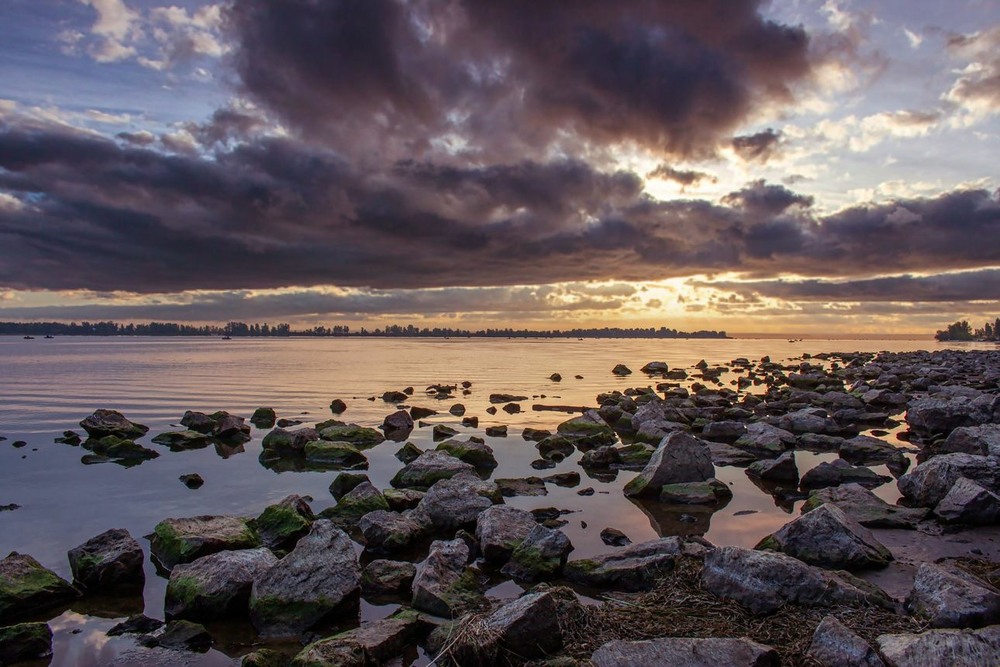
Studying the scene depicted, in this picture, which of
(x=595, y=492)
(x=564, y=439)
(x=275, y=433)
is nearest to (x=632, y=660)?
(x=595, y=492)

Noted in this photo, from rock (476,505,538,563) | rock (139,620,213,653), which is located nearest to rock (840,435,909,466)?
rock (476,505,538,563)

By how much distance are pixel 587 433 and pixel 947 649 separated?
13.3m

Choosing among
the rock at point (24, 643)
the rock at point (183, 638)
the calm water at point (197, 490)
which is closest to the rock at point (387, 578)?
the calm water at point (197, 490)

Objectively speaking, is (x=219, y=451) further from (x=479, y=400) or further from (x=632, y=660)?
(x=632, y=660)

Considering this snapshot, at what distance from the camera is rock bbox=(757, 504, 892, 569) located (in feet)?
25.9

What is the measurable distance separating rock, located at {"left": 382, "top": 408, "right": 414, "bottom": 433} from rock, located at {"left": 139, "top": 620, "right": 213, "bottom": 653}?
43.9 feet

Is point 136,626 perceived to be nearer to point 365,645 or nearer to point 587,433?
point 365,645

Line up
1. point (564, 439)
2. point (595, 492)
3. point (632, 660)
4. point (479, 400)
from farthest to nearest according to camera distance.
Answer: point (479, 400) < point (564, 439) < point (595, 492) < point (632, 660)

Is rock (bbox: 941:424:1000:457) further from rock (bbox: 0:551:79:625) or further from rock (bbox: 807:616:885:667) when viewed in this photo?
rock (bbox: 0:551:79:625)

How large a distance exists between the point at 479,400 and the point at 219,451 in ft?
42.5

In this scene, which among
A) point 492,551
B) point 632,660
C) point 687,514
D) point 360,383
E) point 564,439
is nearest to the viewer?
point 632,660

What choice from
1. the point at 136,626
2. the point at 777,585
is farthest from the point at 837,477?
the point at 136,626

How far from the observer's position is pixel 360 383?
37.8 meters

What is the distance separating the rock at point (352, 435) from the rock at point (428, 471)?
468 centimetres
